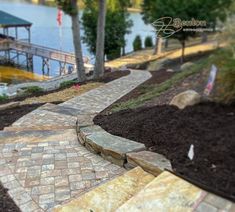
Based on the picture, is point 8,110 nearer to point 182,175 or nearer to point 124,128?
point 124,128

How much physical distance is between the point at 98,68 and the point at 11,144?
942 centimetres

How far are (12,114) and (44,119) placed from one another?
1.07 metres

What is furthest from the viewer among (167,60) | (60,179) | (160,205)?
(167,60)

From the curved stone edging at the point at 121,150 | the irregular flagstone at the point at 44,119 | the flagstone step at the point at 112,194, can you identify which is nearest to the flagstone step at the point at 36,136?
the curved stone edging at the point at 121,150

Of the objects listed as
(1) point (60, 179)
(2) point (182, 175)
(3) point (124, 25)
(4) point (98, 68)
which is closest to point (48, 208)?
(1) point (60, 179)

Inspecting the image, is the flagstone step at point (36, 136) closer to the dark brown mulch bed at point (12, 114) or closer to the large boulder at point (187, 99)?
Answer: the dark brown mulch bed at point (12, 114)

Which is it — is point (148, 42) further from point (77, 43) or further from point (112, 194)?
point (112, 194)

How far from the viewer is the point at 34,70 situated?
2864 cm

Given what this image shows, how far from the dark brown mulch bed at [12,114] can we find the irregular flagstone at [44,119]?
0.61 feet

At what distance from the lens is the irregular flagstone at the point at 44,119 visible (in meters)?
6.84

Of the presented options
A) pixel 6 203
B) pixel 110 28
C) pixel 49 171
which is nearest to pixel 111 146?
pixel 49 171

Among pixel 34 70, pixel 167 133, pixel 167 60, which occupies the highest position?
pixel 167 133

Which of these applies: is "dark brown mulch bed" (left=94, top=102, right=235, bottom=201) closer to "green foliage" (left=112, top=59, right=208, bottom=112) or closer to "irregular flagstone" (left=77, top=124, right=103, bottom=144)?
"irregular flagstone" (left=77, top=124, right=103, bottom=144)

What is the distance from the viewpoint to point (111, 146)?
4699 millimetres
